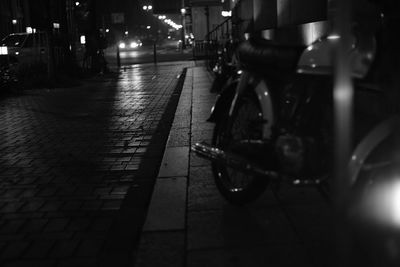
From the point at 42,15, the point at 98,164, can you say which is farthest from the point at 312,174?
the point at 42,15

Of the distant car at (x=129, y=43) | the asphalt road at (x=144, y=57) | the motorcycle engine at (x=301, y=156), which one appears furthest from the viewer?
the distant car at (x=129, y=43)

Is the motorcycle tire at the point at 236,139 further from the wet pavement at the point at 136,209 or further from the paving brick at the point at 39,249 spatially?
the paving brick at the point at 39,249

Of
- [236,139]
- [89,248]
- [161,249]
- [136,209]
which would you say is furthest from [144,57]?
[161,249]

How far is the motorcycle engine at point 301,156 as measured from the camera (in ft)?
12.3

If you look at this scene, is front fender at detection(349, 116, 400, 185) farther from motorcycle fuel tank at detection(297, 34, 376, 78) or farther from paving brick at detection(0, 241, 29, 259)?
paving brick at detection(0, 241, 29, 259)

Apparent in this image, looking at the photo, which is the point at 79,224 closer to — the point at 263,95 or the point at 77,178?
the point at 77,178

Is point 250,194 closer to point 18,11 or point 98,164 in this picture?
point 98,164

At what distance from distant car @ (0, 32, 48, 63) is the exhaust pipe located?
595 inches

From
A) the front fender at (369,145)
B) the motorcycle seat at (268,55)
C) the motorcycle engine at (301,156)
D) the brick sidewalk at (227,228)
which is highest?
the motorcycle seat at (268,55)

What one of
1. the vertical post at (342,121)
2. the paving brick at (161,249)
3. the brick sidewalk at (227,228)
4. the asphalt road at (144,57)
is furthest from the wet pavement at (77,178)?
the asphalt road at (144,57)

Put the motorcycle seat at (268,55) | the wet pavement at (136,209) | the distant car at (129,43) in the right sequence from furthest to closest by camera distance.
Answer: the distant car at (129,43), the motorcycle seat at (268,55), the wet pavement at (136,209)

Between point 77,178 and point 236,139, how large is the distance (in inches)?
84.7

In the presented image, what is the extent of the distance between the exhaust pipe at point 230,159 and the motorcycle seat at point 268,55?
2.31 feet

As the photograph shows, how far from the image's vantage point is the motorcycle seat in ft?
13.2
